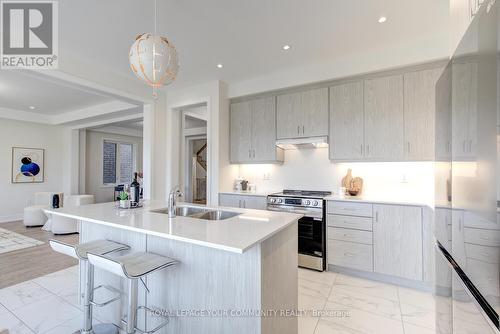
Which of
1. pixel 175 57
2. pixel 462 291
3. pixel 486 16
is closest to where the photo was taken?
pixel 486 16

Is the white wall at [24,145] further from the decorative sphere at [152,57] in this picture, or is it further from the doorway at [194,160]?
the decorative sphere at [152,57]

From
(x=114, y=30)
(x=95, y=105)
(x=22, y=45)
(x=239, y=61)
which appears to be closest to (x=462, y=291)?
(x=239, y=61)

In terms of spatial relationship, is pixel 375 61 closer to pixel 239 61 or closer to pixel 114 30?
pixel 239 61

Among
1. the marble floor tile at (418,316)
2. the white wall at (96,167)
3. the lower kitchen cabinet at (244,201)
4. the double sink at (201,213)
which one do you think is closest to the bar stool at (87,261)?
the double sink at (201,213)

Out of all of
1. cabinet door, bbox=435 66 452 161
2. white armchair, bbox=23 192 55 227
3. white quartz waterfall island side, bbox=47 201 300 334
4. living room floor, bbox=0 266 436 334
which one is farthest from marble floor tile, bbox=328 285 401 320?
white armchair, bbox=23 192 55 227

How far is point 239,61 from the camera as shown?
3338mm

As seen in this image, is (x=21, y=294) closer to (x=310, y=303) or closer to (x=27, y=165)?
(x=310, y=303)

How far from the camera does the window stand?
25.1 ft

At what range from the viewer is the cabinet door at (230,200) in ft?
12.4

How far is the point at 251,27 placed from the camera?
2.54 metres

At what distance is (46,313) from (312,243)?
2.86 meters

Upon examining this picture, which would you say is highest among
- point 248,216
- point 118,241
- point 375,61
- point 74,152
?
point 375,61

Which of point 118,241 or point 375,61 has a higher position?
point 375,61

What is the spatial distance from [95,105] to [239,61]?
394 centimetres
